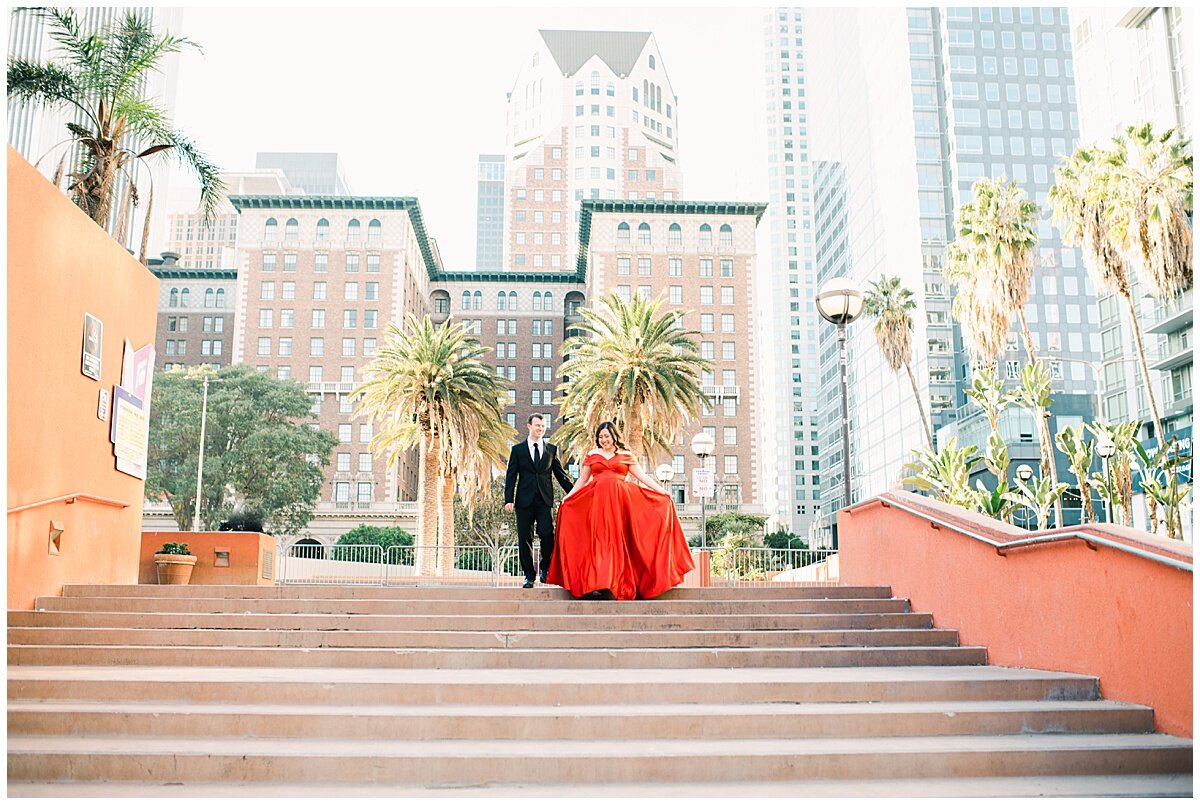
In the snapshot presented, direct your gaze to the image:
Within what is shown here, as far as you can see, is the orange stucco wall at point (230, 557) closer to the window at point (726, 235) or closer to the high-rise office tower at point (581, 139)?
the window at point (726, 235)

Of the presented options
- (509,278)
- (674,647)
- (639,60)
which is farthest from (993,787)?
(639,60)

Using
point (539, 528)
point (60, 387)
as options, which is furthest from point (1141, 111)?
point (60, 387)

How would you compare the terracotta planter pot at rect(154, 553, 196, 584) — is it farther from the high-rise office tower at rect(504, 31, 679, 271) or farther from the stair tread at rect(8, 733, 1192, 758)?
the high-rise office tower at rect(504, 31, 679, 271)

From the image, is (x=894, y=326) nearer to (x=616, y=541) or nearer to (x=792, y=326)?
(x=616, y=541)

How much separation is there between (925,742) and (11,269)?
900 centimetres

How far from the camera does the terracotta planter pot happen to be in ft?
47.2

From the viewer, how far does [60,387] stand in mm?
10641

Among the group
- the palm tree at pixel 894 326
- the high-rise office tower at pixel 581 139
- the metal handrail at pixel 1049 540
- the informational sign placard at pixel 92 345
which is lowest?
the metal handrail at pixel 1049 540

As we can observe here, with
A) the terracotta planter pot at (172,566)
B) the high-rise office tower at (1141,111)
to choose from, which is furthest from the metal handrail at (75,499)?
the high-rise office tower at (1141,111)

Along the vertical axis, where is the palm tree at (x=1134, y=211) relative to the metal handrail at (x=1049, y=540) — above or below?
above

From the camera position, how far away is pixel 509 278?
101438mm

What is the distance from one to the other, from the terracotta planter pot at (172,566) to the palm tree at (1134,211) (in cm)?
2100

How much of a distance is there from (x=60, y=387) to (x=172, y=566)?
15.1 feet

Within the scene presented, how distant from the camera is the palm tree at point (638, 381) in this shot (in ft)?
119
